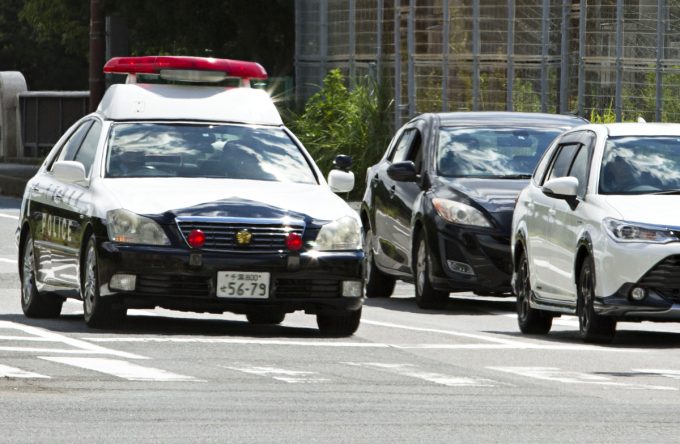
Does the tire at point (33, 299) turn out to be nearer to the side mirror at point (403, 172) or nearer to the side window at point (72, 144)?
the side window at point (72, 144)

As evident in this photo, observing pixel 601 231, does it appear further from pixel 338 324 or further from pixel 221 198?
pixel 221 198

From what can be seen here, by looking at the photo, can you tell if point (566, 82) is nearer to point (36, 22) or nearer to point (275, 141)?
point (275, 141)

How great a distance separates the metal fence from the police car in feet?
50.9

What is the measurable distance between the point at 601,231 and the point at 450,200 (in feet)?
12.5

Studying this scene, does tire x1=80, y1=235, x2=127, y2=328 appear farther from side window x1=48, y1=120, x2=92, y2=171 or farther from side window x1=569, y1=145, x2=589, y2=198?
side window x1=569, y1=145, x2=589, y2=198

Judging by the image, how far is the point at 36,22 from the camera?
208ft

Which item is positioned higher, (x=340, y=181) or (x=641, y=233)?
(x=340, y=181)

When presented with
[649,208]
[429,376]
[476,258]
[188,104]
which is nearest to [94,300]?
[188,104]

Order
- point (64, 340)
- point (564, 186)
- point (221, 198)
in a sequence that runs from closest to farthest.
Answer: point (64, 340)
point (221, 198)
point (564, 186)

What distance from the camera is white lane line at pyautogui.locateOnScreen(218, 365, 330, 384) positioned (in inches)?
429

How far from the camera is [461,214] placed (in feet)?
56.9

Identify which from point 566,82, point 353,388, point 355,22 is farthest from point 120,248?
point 355,22

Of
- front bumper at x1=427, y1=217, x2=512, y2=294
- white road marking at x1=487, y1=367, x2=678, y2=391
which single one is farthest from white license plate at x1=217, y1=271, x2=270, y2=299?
front bumper at x1=427, y1=217, x2=512, y2=294

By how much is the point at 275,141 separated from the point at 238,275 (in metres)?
1.96
